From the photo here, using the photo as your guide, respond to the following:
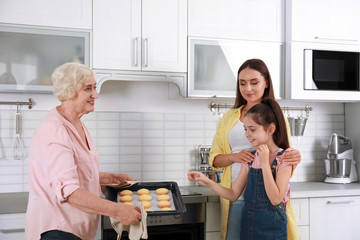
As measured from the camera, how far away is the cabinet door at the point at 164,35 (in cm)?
266

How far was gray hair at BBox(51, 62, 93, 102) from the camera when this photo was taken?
1642 mm

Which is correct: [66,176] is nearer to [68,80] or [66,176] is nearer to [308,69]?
[68,80]

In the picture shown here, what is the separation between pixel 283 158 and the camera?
72.3 inches

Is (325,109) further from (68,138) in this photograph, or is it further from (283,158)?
(68,138)

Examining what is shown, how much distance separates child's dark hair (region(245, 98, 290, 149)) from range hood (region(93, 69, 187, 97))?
0.88 m

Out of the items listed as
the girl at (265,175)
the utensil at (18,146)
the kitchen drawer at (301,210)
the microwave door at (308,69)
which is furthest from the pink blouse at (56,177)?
the microwave door at (308,69)

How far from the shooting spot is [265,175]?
179 cm

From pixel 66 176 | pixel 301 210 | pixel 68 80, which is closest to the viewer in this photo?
pixel 66 176

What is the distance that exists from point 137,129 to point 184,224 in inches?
32.8

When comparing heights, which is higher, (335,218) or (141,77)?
(141,77)

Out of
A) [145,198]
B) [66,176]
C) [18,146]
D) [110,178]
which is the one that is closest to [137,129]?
[18,146]

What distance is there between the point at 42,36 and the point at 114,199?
116cm

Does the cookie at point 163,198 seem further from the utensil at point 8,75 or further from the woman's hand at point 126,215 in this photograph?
the utensil at point 8,75

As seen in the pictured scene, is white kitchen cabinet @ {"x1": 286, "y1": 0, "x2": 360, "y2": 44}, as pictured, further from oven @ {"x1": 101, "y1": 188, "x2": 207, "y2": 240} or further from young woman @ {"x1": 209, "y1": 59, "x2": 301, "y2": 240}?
oven @ {"x1": 101, "y1": 188, "x2": 207, "y2": 240}
